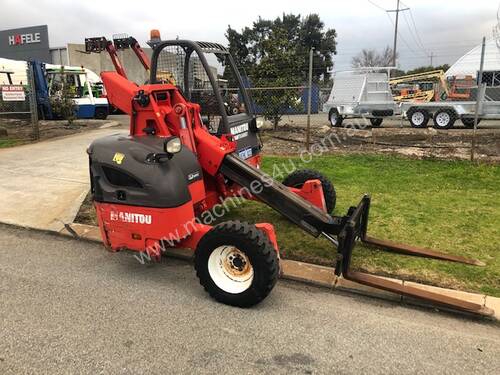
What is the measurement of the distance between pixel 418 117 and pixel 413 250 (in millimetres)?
15001

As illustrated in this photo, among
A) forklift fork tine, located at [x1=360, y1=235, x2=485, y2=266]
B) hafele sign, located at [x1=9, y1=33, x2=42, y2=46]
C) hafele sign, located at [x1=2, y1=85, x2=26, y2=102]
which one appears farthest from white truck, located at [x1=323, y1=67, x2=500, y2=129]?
hafele sign, located at [x1=9, y1=33, x2=42, y2=46]

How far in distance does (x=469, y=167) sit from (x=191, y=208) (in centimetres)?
663

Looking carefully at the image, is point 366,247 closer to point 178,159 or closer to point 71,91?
point 178,159

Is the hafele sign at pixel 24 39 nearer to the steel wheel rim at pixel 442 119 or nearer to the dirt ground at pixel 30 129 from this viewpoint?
the dirt ground at pixel 30 129

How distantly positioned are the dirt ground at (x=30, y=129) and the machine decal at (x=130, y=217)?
1080cm

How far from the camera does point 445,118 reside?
17.5 metres

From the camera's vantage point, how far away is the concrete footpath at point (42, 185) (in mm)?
6277

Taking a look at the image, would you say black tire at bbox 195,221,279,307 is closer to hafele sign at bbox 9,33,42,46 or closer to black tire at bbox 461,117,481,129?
black tire at bbox 461,117,481,129

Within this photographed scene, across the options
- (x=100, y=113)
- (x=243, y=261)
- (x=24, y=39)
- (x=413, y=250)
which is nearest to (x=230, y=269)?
(x=243, y=261)

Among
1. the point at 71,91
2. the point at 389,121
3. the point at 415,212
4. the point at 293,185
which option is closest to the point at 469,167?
the point at 415,212

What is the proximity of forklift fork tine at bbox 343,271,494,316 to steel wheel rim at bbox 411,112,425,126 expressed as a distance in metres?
15.7

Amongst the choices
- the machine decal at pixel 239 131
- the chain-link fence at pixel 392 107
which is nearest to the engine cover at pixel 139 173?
the machine decal at pixel 239 131

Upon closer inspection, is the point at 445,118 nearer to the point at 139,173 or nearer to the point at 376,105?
the point at 376,105

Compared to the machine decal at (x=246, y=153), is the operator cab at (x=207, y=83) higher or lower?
higher
